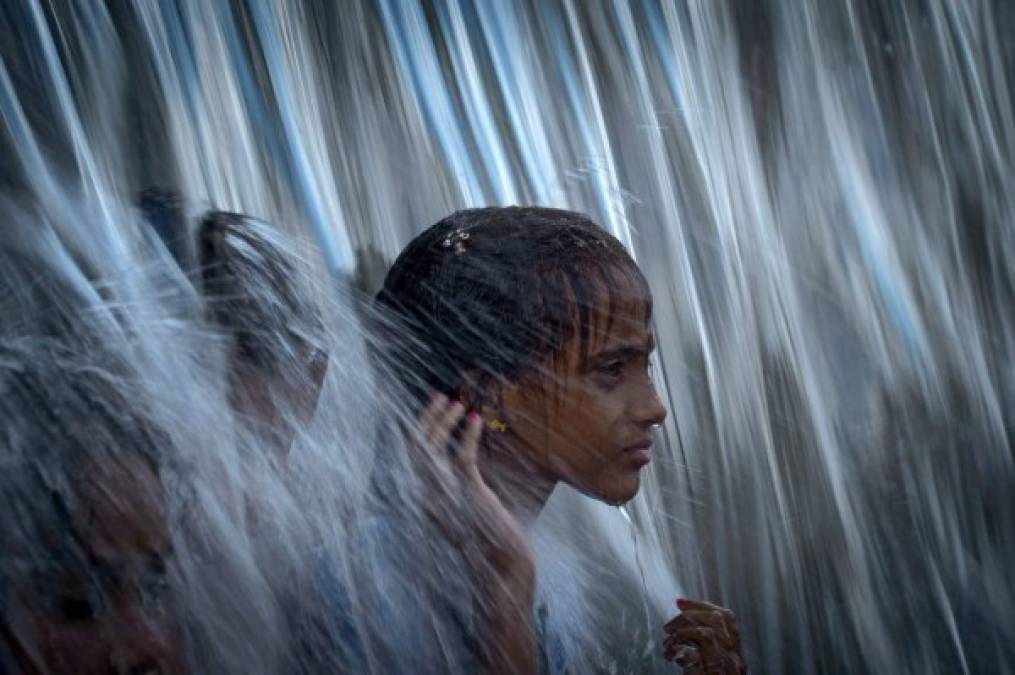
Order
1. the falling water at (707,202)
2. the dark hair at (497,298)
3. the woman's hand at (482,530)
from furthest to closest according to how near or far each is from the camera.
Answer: the falling water at (707,202) → the dark hair at (497,298) → the woman's hand at (482,530)

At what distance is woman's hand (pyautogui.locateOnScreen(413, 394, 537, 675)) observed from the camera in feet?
4.24

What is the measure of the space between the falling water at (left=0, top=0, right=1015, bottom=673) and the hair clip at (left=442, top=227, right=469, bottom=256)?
182 millimetres

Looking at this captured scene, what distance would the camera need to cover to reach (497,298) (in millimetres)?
1432

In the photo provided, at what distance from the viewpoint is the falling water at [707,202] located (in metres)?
1.56

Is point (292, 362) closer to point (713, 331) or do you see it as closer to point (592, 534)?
point (592, 534)

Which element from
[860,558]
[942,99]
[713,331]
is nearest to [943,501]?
[860,558]

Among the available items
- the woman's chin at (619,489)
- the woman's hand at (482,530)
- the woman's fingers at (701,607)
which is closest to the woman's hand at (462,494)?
the woman's hand at (482,530)

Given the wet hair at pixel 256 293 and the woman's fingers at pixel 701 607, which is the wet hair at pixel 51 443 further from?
the woman's fingers at pixel 701 607

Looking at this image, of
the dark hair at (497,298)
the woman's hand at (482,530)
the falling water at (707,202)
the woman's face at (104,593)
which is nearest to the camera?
the woman's face at (104,593)

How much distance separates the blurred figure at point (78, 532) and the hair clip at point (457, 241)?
0.38 meters

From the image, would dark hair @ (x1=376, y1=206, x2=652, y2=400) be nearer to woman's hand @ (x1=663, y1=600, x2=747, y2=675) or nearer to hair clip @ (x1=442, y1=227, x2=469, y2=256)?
hair clip @ (x1=442, y1=227, x2=469, y2=256)

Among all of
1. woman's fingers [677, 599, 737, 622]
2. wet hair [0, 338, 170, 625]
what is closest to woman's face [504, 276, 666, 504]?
woman's fingers [677, 599, 737, 622]

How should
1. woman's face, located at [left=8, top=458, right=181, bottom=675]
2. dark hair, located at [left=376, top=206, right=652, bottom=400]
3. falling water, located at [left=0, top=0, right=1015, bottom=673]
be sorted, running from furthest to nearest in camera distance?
falling water, located at [left=0, top=0, right=1015, bottom=673] → dark hair, located at [left=376, top=206, right=652, bottom=400] → woman's face, located at [left=8, top=458, right=181, bottom=675]

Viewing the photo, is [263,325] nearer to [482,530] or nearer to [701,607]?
[482,530]
